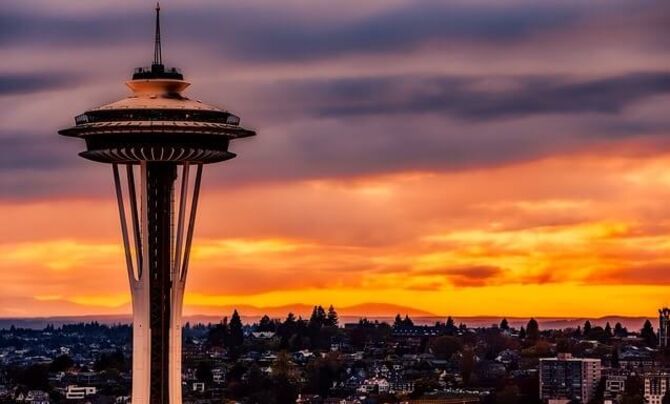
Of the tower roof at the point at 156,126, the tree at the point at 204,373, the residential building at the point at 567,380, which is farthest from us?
the residential building at the point at 567,380

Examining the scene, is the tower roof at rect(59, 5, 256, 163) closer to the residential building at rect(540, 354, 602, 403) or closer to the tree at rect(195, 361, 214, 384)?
the tree at rect(195, 361, 214, 384)

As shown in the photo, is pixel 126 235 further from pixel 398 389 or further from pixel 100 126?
pixel 398 389

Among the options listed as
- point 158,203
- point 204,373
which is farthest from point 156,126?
point 204,373

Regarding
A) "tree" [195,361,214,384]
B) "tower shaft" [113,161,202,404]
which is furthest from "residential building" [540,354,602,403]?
"tower shaft" [113,161,202,404]

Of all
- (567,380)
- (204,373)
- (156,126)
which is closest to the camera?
(156,126)

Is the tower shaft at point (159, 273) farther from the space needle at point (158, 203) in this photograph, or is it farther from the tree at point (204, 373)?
the tree at point (204, 373)

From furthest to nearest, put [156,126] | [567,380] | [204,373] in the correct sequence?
1. [567,380]
2. [204,373]
3. [156,126]

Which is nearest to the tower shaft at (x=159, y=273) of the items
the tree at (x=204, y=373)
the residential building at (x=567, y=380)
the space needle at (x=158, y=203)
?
the space needle at (x=158, y=203)

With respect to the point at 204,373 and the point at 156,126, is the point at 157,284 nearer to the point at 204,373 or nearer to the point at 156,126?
the point at 156,126
